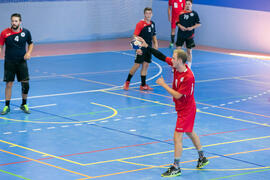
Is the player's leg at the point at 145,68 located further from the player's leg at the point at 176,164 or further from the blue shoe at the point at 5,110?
the player's leg at the point at 176,164

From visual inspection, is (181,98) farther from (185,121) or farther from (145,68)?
(145,68)

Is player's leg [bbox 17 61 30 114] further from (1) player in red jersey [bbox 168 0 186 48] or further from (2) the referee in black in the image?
(1) player in red jersey [bbox 168 0 186 48]

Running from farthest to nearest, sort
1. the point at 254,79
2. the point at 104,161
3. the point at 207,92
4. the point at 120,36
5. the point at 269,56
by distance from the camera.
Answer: the point at 120,36, the point at 269,56, the point at 254,79, the point at 207,92, the point at 104,161

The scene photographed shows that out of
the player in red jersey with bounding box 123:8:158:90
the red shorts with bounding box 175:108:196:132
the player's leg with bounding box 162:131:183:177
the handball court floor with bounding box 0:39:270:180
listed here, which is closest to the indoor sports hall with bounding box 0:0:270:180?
the handball court floor with bounding box 0:39:270:180

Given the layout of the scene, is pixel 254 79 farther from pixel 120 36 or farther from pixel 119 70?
pixel 120 36

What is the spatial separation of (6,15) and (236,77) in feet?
36.0

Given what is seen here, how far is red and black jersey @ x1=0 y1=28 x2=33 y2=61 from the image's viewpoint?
13148 mm

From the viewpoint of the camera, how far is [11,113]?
44.1ft

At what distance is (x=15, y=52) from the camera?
13.3 meters

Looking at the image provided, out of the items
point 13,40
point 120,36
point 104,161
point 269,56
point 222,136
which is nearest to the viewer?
point 104,161

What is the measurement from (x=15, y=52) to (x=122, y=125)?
10.1 ft

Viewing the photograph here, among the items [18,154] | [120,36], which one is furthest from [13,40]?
[120,36]

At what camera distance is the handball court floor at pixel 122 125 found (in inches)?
378

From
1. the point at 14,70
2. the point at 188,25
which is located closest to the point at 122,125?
the point at 14,70
